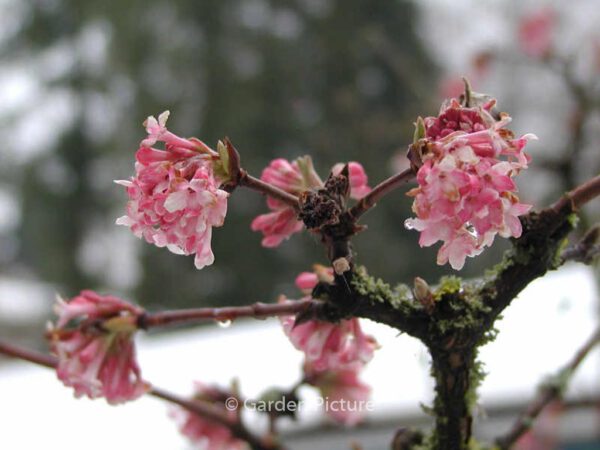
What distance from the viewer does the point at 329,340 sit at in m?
0.43

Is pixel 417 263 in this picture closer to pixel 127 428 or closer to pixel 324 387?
pixel 127 428

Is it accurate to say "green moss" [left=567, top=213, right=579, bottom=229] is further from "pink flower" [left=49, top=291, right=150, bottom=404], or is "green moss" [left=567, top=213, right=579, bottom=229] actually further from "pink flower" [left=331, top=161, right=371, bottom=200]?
"pink flower" [left=49, top=291, right=150, bottom=404]

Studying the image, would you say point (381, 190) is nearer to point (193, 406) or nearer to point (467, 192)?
point (467, 192)

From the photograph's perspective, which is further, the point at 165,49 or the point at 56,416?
the point at 165,49

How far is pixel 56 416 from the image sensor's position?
1.50 meters

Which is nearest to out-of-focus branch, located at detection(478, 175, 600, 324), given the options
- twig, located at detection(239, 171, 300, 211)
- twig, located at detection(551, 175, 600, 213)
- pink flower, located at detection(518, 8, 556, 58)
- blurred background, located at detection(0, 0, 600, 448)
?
twig, located at detection(551, 175, 600, 213)

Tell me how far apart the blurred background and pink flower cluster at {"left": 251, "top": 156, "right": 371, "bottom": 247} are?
86.7 inches

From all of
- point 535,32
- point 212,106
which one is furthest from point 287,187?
point 212,106

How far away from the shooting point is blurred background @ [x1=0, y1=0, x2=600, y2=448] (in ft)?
12.7

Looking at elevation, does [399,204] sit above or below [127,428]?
above

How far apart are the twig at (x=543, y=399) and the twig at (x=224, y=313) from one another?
214mm

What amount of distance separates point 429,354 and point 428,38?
4250 millimetres

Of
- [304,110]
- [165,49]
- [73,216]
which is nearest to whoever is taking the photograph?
[304,110]

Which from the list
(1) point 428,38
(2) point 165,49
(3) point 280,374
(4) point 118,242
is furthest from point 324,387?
(4) point 118,242
